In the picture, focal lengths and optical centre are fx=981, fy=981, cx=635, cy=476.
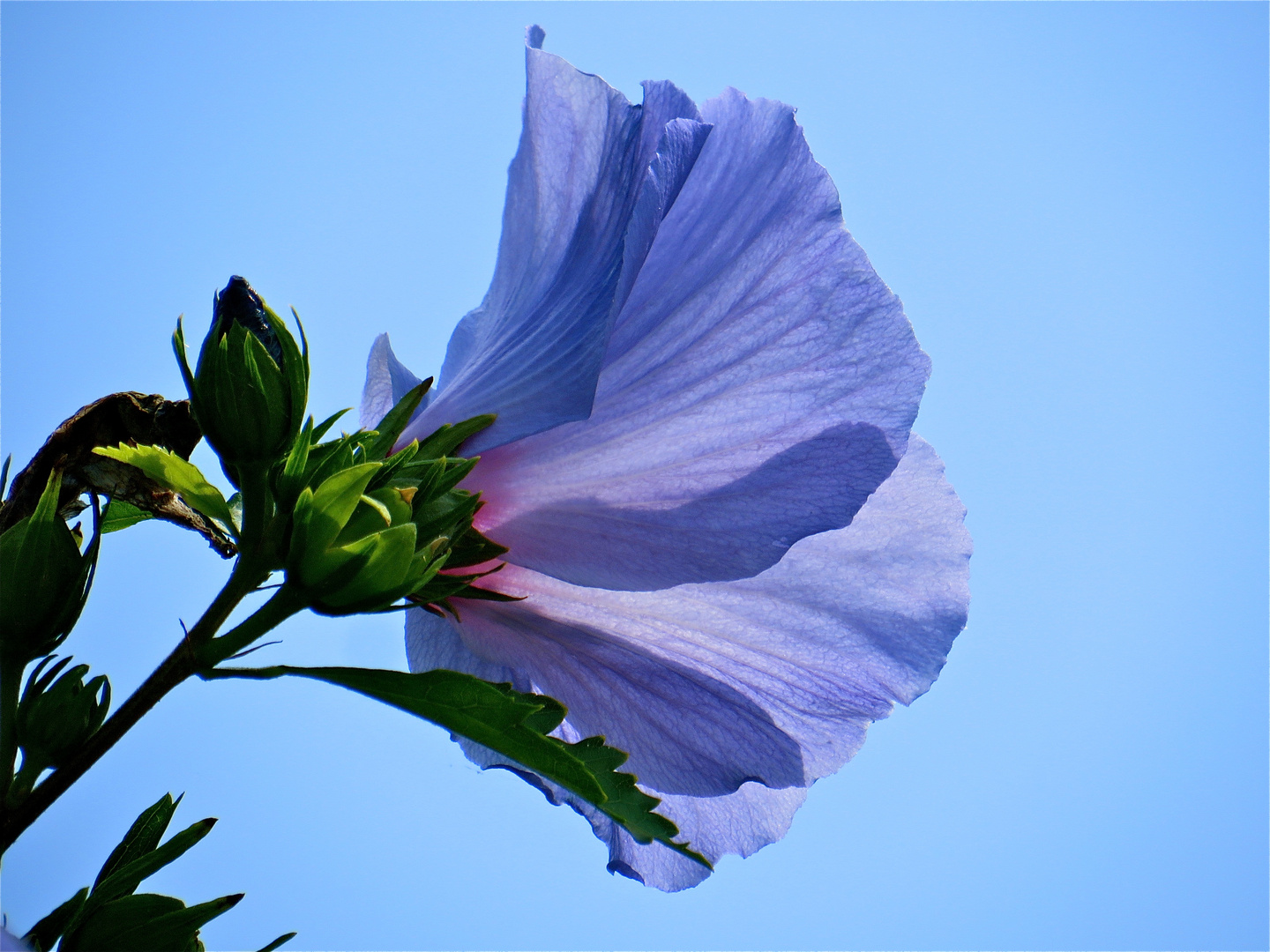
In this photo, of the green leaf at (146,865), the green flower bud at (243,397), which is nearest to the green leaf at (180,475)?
the green flower bud at (243,397)

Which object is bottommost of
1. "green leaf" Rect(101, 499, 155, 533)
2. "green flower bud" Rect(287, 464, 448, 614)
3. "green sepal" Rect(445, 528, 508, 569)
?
"green flower bud" Rect(287, 464, 448, 614)

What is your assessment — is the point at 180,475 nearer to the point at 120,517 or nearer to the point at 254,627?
the point at 254,627

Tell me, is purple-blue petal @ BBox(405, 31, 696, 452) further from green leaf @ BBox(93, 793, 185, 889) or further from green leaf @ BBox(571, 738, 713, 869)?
green leaf @ BBox(93, 793, 185, 889)

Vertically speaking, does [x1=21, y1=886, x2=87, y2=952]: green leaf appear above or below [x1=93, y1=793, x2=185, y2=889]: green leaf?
below

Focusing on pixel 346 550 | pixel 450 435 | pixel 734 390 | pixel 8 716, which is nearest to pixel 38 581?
pixel 8 716

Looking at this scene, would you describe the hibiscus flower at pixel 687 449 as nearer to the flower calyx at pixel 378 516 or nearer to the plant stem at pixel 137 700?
the flower calyx at pixel 378 516

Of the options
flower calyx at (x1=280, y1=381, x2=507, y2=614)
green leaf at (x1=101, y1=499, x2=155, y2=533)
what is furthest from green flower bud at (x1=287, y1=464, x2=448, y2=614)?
green leaf at (x1=101, y1=499, x2=155, y2=533)
